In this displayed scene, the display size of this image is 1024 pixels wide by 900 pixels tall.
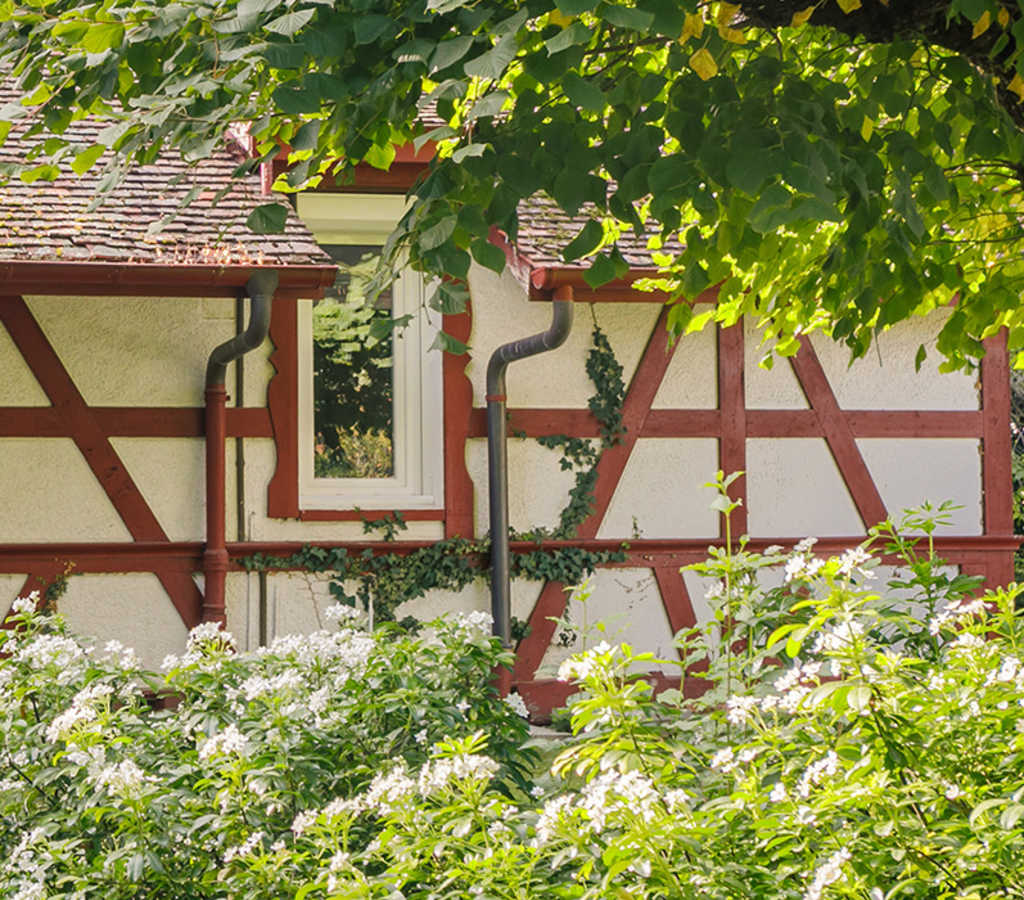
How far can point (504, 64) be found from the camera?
238 centimetres

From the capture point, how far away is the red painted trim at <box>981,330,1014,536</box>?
341 inches

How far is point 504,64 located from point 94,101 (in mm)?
1253

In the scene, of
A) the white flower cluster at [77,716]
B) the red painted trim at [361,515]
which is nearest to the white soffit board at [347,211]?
the red painted trim at [361,515]

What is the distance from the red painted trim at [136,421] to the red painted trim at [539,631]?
1.85 meters

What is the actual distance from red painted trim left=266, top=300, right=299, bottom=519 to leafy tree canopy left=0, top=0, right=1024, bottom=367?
13.1 ft

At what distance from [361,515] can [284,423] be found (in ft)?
2.25

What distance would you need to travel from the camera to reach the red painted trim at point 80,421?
7.37 m

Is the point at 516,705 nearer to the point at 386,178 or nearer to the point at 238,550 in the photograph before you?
the point at 238,550

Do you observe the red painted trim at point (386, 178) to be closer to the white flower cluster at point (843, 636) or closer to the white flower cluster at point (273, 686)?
the white flower cluster at point (273, 686)

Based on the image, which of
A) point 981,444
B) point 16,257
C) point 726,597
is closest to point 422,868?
point 726,597

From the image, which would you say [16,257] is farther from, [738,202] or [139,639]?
[738,202]

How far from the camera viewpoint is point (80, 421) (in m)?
7.38

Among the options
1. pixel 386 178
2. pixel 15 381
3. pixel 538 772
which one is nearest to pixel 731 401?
pixel 386 178

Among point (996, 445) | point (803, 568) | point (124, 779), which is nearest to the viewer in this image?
point (803, 568)
